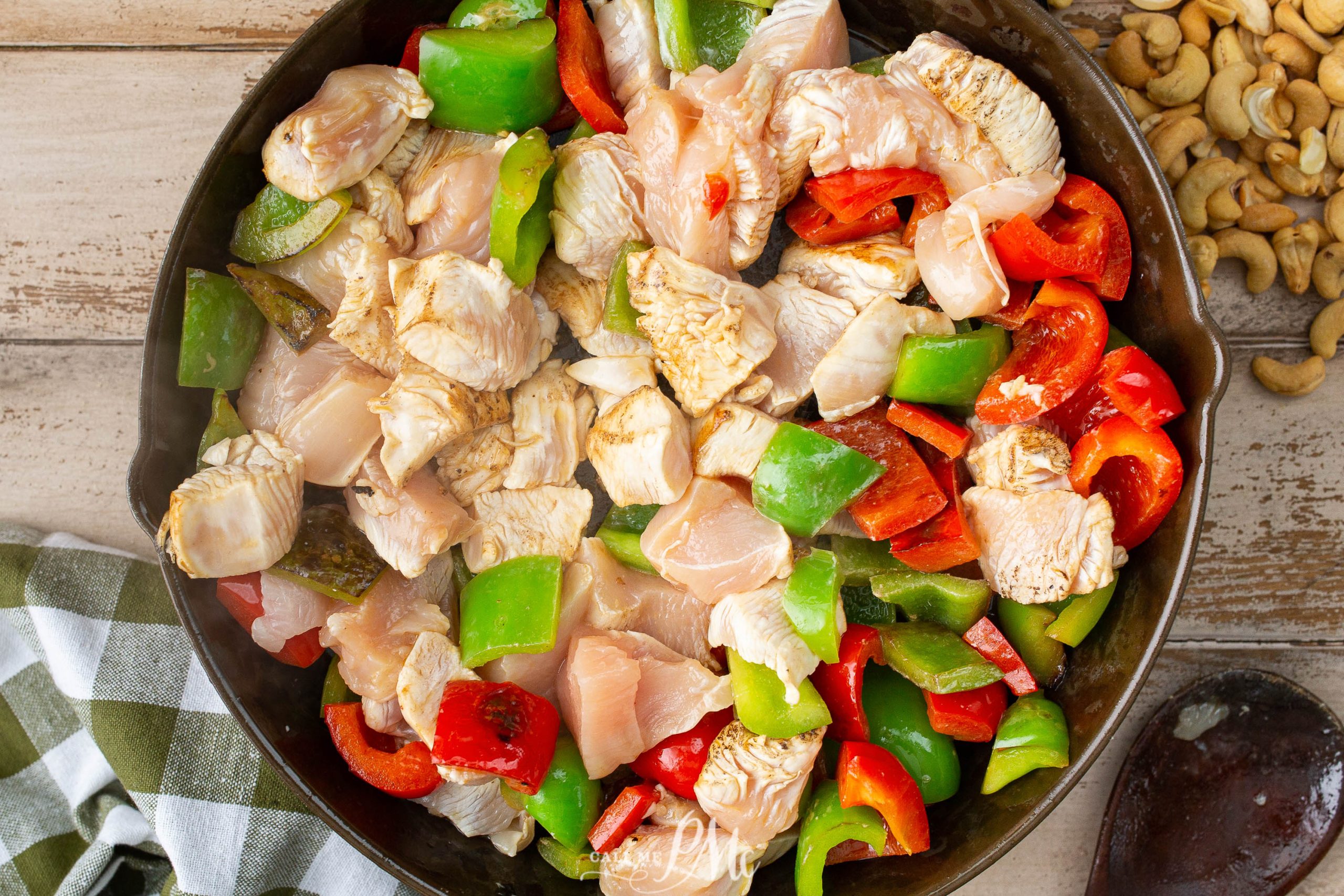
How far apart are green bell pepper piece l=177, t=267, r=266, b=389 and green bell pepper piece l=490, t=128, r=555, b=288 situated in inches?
23.1

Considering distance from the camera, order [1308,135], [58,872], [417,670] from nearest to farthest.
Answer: [417,670]
[1308,135]
[58,872]

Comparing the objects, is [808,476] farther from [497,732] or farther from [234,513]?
[234,513]

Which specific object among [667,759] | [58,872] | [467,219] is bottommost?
[58,872]

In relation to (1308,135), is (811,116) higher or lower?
higher

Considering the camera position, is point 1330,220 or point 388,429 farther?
point 1330,220

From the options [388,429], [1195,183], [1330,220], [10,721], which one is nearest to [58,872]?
[10,721]

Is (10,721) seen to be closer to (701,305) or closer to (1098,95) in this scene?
(701,305)

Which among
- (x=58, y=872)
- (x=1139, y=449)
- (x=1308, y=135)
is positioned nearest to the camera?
(x=1139, y=449)

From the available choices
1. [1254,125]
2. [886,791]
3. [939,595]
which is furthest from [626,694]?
[1254,125]

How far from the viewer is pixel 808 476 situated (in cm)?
193

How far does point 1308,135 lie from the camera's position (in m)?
2.32

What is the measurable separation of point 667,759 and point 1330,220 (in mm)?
2121

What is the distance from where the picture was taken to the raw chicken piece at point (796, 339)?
209cm

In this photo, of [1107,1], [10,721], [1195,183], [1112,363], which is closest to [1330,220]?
[1195,183]
